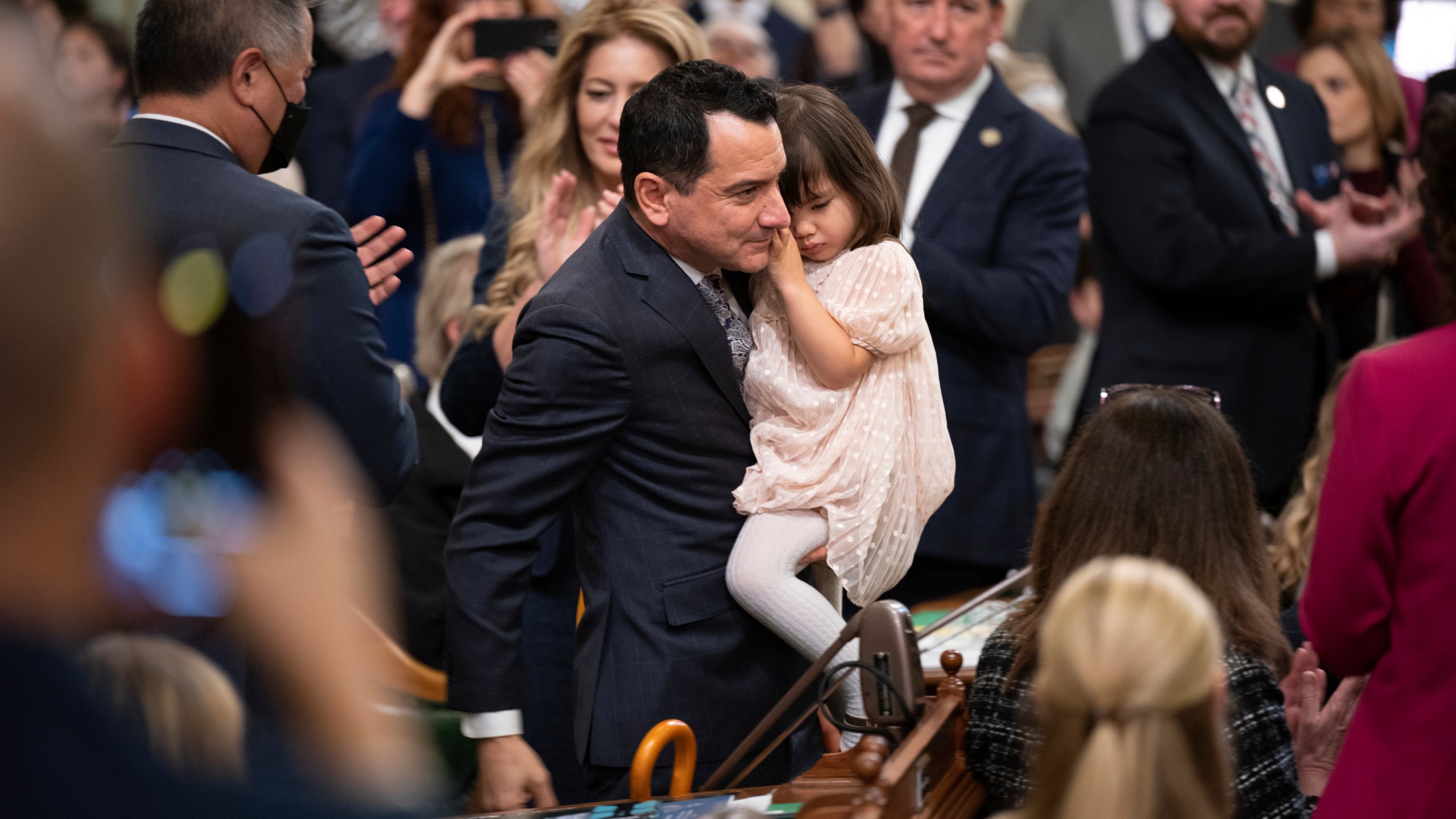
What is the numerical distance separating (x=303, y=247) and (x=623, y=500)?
2.20 feet

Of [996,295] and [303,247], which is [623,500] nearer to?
[303,247]

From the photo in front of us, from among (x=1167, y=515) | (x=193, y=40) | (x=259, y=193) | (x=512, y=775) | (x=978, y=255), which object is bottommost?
(x=512, y=775)

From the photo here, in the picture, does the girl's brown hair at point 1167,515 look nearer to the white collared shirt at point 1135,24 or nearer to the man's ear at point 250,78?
the man's ear at point 250,78

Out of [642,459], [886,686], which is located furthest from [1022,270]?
[886,686]

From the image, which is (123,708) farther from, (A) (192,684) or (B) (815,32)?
(B) (815,32)

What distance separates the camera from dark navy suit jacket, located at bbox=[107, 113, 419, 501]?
2.39 metres

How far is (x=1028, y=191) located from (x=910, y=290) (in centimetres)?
150

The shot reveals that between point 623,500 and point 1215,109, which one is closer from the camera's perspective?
point 623,500

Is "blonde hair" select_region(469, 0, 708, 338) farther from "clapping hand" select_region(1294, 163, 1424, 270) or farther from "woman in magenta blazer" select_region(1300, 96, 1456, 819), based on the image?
"clapping hand" select_region(1294, 163, 1424, 270)

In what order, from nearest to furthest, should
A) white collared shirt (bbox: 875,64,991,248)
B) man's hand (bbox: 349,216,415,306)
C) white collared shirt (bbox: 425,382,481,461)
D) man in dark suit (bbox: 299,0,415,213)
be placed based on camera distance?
man's hand (bbox: 349,216,415,306) < white collared shirt (bbox: 425,382,481,461) < white collared shirt (bbox: 875,64,991,248) < man in dark suit (bbox: 299,0,415,213)

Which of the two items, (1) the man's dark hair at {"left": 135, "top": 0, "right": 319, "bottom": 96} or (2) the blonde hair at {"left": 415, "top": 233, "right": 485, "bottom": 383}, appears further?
(2) the blonde hair at {"left": 415, "top": 233, "right": 485, "bottom": 383}

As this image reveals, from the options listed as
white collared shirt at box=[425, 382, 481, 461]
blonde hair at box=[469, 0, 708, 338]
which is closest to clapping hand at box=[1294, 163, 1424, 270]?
blonde hair at box=[469, 0, 708, 338]

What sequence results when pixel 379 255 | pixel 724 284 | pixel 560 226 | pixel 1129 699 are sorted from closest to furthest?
1. pixel 1129 699
2. pixel 724 284
3. pixel 379 255
4. pixel 560 226

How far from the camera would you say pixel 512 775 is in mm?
2354
